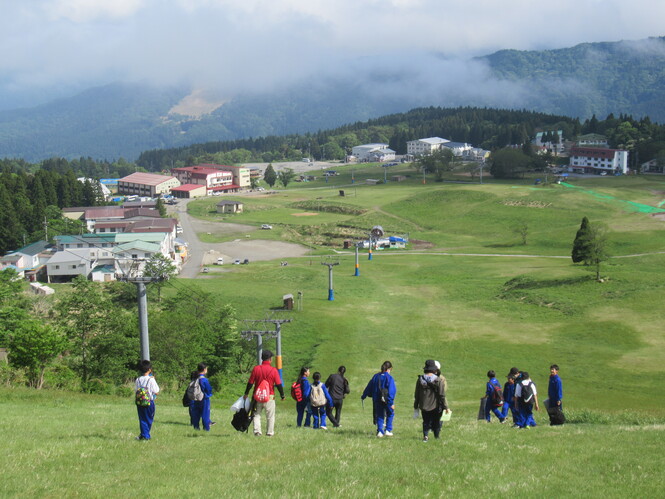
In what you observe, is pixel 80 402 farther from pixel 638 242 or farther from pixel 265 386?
pixel 638 242

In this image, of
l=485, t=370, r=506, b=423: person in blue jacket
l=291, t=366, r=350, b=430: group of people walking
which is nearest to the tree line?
l=291, t=366, r=350, b=430: group of people walking

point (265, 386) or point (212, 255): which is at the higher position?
point (265, 386)

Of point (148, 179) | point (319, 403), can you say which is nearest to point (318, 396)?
point (319, 403)

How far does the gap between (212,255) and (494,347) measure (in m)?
54.9

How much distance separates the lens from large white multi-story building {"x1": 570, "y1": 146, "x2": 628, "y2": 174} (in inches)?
5477

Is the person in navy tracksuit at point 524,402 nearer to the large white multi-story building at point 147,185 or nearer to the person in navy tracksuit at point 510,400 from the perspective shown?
the person in navy tracksuit at point 510,400

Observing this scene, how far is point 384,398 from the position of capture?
15.1 meters

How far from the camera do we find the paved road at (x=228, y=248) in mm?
82812

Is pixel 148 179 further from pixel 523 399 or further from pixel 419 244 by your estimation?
pixel 523 399

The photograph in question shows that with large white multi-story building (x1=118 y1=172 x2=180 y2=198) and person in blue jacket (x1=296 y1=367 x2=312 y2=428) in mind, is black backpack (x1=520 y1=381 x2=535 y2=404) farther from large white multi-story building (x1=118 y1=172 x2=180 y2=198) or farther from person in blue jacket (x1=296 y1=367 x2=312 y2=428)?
large white multi-story building (x1=118 y1=172 x2=180 y2=198)

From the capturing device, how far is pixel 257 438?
14.8m

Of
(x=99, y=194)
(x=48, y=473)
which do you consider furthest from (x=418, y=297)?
(x=99, y=194)

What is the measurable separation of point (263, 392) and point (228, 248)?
80295mm

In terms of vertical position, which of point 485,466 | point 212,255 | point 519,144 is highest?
point 519,144
